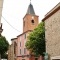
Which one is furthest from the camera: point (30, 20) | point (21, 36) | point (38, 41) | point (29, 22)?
point (30, 20)

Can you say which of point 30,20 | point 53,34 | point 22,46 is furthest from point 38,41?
point 30,20

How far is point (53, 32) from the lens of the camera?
18906mm

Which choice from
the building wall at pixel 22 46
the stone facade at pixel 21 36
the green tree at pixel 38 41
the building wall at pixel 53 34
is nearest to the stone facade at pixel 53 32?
the building wall at pixel 53 34

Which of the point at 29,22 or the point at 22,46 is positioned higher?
the point at 29,22

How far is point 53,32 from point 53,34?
20 cm

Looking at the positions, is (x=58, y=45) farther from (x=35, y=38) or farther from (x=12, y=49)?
(x=12, y=49)

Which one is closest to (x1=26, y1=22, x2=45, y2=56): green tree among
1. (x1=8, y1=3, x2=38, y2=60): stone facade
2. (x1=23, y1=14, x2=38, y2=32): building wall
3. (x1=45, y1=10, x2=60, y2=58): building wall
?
(x1=45, y1=10, x2=60, y2=58): building wall

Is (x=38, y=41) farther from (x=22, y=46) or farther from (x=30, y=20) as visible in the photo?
(x=30, y=20)

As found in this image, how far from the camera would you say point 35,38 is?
3347 cm

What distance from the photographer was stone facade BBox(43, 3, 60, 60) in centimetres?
1788

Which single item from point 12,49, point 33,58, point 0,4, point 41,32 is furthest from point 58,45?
point 12,49

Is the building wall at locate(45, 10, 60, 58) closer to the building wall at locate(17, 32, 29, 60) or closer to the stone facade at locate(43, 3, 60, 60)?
the stone facade at locate(43, 3, 60, 60)

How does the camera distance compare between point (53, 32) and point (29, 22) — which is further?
point (29, 22)

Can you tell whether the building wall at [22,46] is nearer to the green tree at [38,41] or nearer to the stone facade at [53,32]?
the green tree at [38,41]
